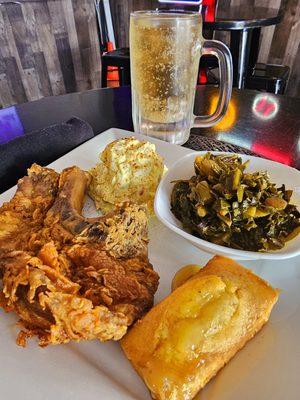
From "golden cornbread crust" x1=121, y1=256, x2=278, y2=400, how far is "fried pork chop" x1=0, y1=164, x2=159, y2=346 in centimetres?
7

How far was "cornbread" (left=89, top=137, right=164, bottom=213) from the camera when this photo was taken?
53.6 inches

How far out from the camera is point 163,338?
0.81 m

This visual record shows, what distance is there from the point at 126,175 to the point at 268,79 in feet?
9.36

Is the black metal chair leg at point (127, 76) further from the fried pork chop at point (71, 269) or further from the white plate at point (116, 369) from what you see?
the white plate at point (116, 369)

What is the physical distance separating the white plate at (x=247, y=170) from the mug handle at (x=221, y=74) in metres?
0.41

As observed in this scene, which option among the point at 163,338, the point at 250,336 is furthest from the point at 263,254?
the point at 163,338

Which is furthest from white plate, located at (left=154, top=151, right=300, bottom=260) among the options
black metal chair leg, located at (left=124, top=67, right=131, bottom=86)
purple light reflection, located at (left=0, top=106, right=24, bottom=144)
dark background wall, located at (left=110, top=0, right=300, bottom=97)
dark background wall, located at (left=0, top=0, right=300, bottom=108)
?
dark background wall, located at (left=110, top=0, right=300, bottom=97)

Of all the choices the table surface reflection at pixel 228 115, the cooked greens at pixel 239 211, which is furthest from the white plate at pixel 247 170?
the table surface reflection at pixel 228 115

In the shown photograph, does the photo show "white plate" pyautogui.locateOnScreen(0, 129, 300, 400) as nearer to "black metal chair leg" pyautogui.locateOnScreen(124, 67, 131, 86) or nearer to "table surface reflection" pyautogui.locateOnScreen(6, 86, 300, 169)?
"table surface reflection" pyautogui.locateOnScreen(6, 86, 300, 169)

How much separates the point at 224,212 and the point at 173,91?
2.59 feet

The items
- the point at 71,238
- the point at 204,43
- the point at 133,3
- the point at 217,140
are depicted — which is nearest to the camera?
the point at 71,238

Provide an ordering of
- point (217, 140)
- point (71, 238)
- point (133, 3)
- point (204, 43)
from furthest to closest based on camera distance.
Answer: point (133, 3) < point (217, 140) < point (204, 43) < point (71, 238)

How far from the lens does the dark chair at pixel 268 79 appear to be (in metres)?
3.56

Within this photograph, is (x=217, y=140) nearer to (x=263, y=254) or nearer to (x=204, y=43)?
(x=204, y=43)
